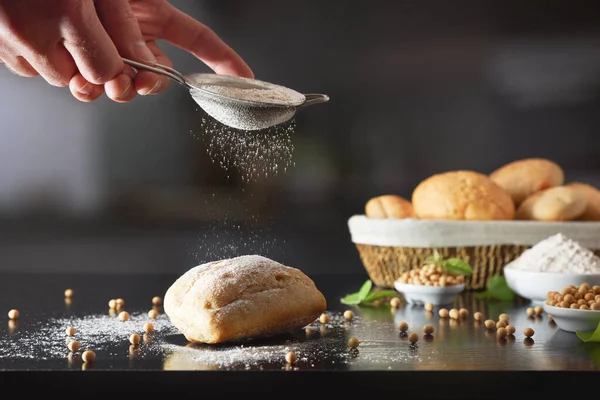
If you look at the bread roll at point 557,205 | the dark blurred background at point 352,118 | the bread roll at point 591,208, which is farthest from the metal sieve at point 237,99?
the dark blurred background at point 352,118

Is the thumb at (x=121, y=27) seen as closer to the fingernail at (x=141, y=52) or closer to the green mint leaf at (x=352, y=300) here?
the fingernail at (x=141, y=52)

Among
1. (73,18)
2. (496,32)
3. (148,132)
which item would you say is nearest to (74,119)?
(148,132)

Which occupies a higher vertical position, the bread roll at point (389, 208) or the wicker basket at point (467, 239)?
the bread roll at point (389, 208)

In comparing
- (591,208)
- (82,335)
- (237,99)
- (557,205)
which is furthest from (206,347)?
(591,208)

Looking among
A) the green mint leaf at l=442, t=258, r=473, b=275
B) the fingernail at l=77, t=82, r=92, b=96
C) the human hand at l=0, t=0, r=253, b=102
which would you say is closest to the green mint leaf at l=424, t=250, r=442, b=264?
the green mint leaf at l=442, t=258, r=473, b=275

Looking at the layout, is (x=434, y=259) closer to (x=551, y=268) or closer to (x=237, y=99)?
(x=551, y=268)

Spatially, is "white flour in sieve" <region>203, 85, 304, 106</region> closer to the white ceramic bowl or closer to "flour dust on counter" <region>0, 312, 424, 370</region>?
"flour dust on counter" <region>0, 312, 424, 370</region>
